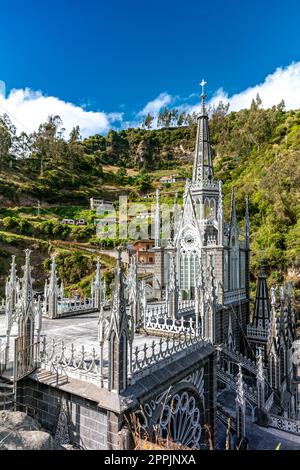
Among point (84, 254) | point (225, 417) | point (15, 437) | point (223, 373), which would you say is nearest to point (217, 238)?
point (223, 373)

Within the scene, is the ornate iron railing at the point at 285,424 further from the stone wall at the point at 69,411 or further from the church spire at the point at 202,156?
the church spire at the point at 202,156

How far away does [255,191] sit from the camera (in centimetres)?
Result: 4969

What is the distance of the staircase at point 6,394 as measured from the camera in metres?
7.83

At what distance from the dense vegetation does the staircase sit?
3118 cm

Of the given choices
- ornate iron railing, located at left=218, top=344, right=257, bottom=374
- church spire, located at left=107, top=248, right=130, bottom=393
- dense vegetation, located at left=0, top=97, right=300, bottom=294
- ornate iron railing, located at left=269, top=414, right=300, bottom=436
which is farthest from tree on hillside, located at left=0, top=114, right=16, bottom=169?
church spire, located at left=107, top=248, right=130, bottom=393

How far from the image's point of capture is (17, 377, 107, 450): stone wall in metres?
6.96

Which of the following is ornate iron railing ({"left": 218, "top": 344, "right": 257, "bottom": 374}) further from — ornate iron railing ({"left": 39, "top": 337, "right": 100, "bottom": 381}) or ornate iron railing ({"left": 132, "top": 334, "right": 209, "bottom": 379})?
ornate iron railing ({"left": 39, "top": 337, "right": 100, "bottom": 381})

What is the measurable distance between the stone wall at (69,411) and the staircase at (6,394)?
→ 0.67 ft

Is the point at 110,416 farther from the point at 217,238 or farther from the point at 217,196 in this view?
the point at 217,196

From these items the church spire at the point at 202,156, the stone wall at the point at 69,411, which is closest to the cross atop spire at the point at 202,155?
the church spire at the point at 202,156

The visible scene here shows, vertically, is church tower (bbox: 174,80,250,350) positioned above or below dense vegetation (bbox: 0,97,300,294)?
below

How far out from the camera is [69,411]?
747 centimetres

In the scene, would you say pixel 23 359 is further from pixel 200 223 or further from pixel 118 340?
pixel 200 223

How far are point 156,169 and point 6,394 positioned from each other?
100 m
